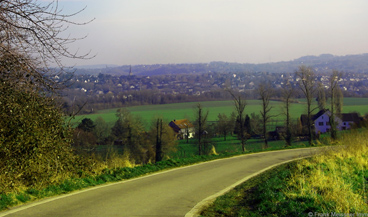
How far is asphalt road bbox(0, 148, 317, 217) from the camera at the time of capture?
7.02 meters


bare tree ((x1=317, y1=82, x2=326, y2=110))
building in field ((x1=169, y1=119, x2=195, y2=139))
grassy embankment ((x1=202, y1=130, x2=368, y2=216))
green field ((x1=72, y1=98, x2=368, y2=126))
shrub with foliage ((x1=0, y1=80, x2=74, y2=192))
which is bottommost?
building in field ((x1=169, y1=119, x2=195, y2=139))

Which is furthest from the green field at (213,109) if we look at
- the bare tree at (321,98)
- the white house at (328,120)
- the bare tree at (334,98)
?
the bare tree at (334,98)

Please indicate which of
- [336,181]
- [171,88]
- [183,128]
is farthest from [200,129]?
[171,88]

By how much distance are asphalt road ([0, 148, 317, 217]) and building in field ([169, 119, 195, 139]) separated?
133ft

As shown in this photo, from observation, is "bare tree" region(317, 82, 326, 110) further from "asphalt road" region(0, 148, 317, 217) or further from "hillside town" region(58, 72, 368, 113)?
"asphalt road" region(0, 148, 317, 217)

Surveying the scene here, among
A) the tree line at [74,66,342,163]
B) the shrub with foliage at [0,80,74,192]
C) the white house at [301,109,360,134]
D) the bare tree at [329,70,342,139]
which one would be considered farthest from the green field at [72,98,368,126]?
the shrub with foliage at [0,80,74,192]

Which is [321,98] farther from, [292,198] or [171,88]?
[171,88]

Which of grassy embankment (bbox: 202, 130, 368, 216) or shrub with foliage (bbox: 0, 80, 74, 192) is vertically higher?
shrub with foliage (bbox: 0, 80, 74, 192)

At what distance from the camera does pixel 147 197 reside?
8352 millimetres

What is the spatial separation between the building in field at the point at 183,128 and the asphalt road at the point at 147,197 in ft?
133

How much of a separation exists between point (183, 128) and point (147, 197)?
4645 cm

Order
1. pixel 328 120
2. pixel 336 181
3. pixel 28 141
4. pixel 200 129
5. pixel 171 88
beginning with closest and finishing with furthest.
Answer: pixel 28 141 < pixel 336 181 < pixel 200 129 < pixel 328 120 < pixel 171 88

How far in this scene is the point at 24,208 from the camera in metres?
7.06

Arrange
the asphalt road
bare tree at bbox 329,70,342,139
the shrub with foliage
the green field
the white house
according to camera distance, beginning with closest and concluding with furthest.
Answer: the asphalt road, the shrub with foliage, bare tree at bbox 329,70,342,139, the white house, the green field
